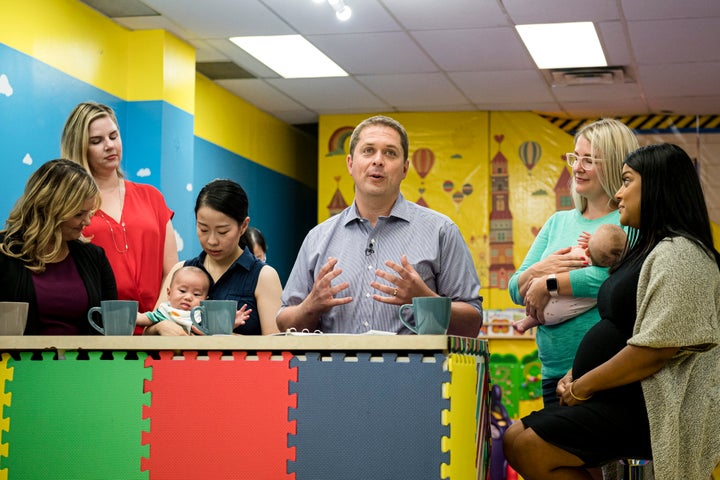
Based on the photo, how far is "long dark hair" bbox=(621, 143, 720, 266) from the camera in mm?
2562

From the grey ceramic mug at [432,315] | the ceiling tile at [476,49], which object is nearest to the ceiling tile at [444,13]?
the ceiling tile at [476,49]

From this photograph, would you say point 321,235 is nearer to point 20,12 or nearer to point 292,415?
point 292,415

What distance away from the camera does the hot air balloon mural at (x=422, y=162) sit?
914 cm

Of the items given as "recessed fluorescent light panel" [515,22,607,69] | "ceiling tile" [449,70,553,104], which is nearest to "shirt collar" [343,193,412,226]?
"recessed fluorescent light panel" [515,22,607,69]

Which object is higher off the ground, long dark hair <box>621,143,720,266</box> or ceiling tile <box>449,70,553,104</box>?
ceiling tile <box>449,70,553,104</box>

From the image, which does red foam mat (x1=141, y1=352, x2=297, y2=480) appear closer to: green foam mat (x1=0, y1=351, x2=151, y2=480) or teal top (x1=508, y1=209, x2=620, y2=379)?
green foam mat (x1=0, y1=351, x2=151, y2=480)

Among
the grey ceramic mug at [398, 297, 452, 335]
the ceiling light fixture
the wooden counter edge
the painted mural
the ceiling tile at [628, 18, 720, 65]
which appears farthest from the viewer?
the painted mural

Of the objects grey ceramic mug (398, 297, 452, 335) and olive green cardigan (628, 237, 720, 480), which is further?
olive green cardigan (628, 237, 720, 480)

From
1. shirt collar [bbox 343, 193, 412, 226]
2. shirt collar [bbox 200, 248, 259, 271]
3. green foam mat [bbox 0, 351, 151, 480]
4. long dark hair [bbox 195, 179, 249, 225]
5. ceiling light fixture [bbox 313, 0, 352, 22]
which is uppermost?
ceiling light fixture [bbox 313, 0, 352, 22]

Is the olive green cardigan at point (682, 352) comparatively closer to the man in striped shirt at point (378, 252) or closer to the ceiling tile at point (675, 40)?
the man in striped shirt at point (378, 252)

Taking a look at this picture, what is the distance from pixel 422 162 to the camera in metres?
9.17

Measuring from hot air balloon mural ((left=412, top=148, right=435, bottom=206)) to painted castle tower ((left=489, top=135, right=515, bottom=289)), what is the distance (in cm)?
58

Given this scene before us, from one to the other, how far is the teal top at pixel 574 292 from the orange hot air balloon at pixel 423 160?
569cm

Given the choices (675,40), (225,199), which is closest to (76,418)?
(225,199)
